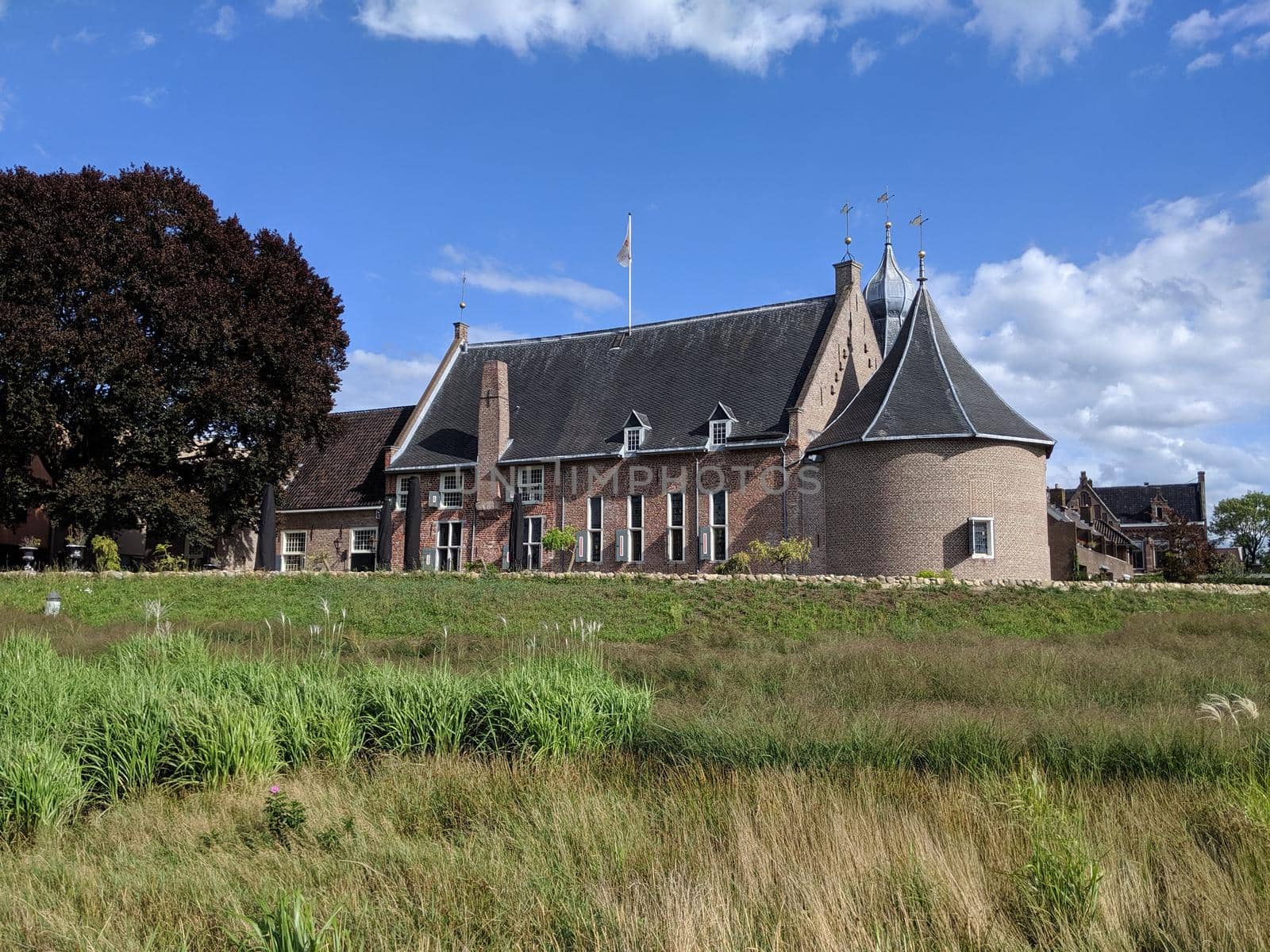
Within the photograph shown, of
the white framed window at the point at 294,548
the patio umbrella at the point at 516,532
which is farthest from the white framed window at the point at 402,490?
the patio umbrella at the point at 516,532

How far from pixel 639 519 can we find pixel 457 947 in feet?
96.2

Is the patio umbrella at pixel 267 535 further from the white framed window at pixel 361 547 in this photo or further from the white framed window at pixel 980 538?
the white framed window at pixel 980 538

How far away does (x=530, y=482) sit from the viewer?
36250 millimetres

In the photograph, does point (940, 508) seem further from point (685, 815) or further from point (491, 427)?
point (685, 815)

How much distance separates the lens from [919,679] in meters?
11.8

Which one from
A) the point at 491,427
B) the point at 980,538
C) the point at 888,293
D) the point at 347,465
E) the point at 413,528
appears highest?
the point at 888,293

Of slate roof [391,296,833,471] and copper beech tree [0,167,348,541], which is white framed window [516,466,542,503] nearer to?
slate roof [391,296,833,471]

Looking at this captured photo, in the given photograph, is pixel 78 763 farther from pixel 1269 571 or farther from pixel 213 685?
pixel 1269 571

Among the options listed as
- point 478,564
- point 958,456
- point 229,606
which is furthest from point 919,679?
point 478,564

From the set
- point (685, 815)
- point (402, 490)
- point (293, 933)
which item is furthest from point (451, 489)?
point (293, 933)

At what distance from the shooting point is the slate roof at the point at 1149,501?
86000 millimetres

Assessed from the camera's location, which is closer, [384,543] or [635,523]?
[384,543]

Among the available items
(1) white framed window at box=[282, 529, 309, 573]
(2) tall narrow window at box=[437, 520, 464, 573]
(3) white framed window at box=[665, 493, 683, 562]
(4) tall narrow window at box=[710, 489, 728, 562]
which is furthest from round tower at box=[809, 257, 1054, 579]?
(1) white framed window at box=[282, 529, 309, 573]

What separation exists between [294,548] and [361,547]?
333 centimetres
